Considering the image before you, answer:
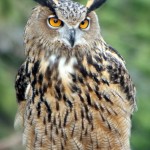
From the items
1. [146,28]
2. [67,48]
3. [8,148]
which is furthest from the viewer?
[146,28]

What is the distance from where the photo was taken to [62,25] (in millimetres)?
8344

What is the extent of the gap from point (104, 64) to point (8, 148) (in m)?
3.35

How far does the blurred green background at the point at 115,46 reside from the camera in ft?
39.6

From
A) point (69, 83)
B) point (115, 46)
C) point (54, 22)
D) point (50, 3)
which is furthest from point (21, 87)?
point (115, 46)

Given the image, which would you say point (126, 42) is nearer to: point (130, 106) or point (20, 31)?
point (20, 31)

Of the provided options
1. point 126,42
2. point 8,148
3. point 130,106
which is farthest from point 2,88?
point 130,106

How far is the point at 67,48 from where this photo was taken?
848 cm

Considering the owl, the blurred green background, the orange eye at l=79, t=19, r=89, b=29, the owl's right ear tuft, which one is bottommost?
the owl

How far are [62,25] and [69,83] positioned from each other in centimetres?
50

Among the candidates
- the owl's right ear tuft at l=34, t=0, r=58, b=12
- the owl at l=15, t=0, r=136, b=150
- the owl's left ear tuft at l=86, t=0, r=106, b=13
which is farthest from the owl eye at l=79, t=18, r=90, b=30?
the owl's right ear tuft at l=34, t=0, r=58, b=12

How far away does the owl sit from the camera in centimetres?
846

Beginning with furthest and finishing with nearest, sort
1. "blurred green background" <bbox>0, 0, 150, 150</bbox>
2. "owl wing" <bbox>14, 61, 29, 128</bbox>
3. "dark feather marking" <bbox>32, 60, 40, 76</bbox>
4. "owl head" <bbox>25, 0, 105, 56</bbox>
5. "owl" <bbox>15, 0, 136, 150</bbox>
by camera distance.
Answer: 1. "blurred green background" <bbox>0, 0, 150, 150</bbox>
2. "owl wing" <bbox>14, 61, 29, 128</bbox>
3. "dark feather marking" <bbox>32, 60, 40, 76</bbox>
4. "owl" <bbox>15, 0, 136, 150</bbox>
5. "owl head" <bbox>25, 0, 105, 56</bbox>

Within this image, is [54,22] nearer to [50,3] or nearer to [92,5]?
[50,3]

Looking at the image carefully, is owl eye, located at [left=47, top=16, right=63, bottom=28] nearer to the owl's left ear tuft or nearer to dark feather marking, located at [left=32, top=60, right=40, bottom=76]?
the owl's left ear tuft
